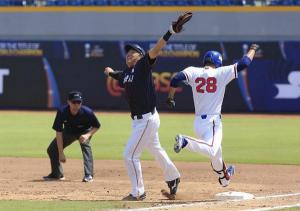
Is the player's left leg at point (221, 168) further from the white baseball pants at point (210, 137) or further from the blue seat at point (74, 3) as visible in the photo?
the blue seat at point (74, 3)

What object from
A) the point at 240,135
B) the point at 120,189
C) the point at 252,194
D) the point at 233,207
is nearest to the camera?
the point at 233,207

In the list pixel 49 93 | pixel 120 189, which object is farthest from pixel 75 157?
pixel 49 93

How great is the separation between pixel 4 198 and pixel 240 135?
11675 millimetres

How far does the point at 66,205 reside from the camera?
31.4ft

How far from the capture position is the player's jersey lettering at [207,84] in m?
10.3

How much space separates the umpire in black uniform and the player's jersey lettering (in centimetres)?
279

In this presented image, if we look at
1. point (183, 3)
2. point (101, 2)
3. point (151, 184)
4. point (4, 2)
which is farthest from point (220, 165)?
point (4, 2)

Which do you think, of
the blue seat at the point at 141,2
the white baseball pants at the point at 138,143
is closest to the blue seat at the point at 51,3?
the blue seat at the point at 141,2

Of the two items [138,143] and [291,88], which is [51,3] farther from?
[138,143]

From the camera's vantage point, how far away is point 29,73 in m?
32.0

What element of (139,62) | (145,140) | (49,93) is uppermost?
(139,62)

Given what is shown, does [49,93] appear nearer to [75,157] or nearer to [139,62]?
[75,157]

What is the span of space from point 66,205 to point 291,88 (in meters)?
20.9

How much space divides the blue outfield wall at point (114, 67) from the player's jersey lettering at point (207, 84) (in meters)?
19.5
